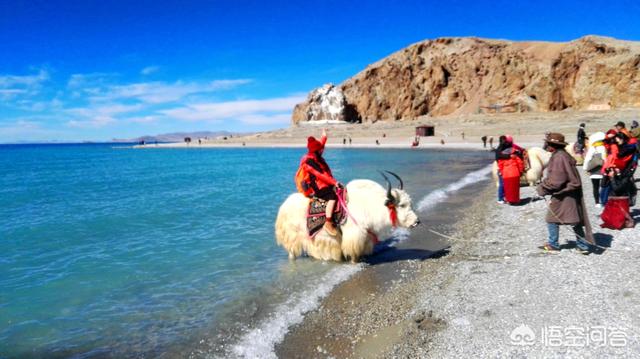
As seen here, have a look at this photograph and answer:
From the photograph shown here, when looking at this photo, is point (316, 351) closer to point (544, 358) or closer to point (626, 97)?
point (544, 358)

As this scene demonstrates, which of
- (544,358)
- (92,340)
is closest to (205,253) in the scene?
(92,340)

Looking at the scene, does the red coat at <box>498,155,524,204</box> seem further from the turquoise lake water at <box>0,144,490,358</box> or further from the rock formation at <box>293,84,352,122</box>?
the rock formation at <box>293,84,352,122</box>

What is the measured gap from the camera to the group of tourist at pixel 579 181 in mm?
5543

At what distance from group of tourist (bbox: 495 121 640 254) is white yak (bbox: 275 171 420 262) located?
6.19ft

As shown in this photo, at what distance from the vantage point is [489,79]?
89438mm

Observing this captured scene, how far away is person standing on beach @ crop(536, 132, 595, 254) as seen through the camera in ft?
17.9

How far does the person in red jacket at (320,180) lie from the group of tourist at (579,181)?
2897 mm

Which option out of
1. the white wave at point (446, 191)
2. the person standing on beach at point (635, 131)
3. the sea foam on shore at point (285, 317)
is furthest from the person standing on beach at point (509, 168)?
the sea foam on shore at point (285, 317)

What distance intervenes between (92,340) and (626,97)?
73.8 metres

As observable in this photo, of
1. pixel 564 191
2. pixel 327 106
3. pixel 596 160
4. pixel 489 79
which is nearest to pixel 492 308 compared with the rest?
pixel 564 191

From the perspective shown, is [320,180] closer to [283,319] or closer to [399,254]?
[399,254]

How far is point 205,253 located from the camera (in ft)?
25.9

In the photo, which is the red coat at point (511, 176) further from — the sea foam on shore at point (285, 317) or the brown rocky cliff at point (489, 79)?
the brown rocky cliff at point (489, 79)

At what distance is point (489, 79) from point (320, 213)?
93.1 meters
